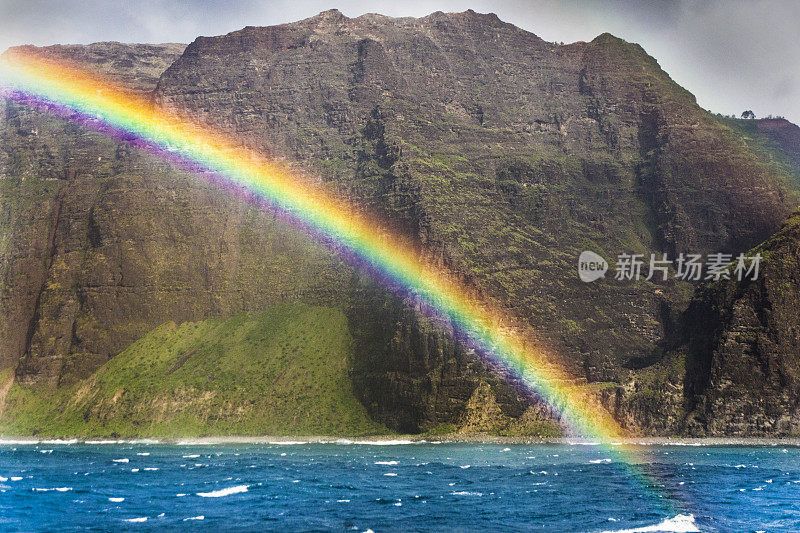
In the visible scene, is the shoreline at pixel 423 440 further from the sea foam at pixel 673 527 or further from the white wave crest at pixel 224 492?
the sea foam at pixel 673 527

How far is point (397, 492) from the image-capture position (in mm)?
88062

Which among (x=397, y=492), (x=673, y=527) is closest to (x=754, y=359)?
(x=397, y=492)

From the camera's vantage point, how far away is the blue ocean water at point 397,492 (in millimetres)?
67375

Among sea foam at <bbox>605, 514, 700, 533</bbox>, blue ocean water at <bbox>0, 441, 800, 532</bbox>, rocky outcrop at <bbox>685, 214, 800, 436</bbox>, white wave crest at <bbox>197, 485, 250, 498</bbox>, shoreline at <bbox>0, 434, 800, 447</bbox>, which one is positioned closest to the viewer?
sea foam at <bbox>605, 514, 700, 533</bbox>

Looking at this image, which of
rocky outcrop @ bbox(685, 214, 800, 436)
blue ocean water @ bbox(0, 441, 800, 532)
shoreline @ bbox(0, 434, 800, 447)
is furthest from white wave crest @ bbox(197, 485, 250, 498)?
rocky outcrop @ bbox(685, 214, 800, 436)

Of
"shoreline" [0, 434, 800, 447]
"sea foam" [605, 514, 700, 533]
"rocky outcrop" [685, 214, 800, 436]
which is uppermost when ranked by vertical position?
"rocky outcrop" [685, 214, 800, 436]

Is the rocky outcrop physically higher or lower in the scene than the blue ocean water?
higher

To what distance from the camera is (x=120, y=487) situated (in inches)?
3593

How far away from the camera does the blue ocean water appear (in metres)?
67.4

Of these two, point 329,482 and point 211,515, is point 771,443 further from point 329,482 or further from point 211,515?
point 211,515

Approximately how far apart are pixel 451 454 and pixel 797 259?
9899cm

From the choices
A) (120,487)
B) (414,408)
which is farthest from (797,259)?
(120,487)

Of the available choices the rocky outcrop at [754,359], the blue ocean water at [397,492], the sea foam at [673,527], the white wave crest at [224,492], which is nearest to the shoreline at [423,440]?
the rocky outcrop at [754,359]

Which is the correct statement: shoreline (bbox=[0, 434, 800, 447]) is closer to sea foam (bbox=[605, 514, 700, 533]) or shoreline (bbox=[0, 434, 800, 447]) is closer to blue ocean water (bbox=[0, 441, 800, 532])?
blue ocean water (bbox=[0, 441, 800, 532])
